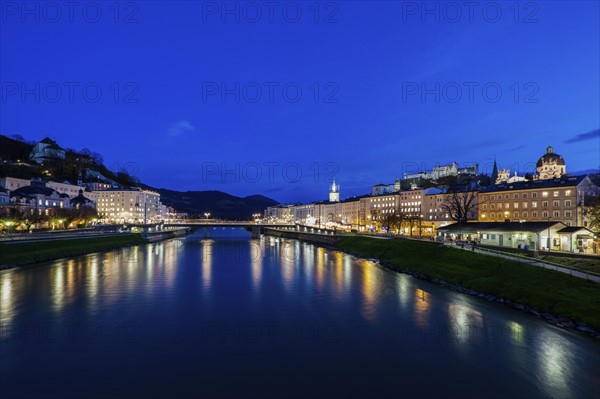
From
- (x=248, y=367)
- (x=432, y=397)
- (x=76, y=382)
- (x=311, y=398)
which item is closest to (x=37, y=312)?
(x=76, y=382)

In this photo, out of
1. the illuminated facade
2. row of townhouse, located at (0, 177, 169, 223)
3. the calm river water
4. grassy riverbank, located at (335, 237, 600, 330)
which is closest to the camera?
the calm river water

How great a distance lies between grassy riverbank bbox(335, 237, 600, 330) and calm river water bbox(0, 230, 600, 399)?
194 centimetres

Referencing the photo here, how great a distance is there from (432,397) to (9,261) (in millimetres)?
49346

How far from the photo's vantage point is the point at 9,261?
4438 centimetres

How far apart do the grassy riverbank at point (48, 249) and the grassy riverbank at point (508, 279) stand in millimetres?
45768

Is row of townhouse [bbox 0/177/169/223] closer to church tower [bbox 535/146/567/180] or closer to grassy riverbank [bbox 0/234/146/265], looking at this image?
grassy riverbank [bbox 0/234/146/265]

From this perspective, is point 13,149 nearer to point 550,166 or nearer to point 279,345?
point 279,345

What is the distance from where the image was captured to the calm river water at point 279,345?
15070 mm

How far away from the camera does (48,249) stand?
53406mm

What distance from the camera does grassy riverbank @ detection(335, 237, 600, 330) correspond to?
2278 cm

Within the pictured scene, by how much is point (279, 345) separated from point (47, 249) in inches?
1888

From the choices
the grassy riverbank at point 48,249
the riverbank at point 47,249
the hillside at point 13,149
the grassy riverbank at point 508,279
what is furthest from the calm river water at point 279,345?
the hillside at point 13,149

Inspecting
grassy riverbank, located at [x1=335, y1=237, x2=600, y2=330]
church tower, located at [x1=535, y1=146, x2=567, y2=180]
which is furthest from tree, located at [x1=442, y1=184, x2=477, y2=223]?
church tower, located at [x1=535, y1=146, x2=567, y2=180]

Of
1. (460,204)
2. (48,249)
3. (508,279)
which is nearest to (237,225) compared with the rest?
(460,204)
